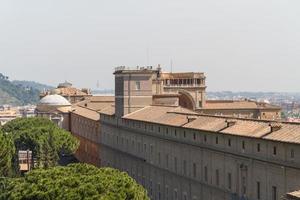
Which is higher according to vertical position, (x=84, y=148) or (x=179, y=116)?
(x=179, y=116)

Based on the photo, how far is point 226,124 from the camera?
55.8 metres

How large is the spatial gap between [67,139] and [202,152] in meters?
57.1

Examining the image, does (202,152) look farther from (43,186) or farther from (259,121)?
(43,186)

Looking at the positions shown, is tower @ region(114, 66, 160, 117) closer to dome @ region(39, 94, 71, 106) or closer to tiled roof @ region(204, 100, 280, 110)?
tiled roof @ region(204, 100, 280, 110)

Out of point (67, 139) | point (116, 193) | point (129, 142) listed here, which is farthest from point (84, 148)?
point (116, 193)

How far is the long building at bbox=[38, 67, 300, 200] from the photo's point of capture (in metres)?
45.7

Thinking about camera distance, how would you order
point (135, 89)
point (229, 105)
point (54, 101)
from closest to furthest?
point (135, 89) < point (229, 105) < point (54, 101)

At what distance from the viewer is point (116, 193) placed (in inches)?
1922

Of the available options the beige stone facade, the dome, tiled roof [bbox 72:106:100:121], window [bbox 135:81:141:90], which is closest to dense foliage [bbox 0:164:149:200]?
the beige stone facade

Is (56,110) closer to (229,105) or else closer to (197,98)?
(197,98)

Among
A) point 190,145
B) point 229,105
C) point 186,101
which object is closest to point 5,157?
point 190,145

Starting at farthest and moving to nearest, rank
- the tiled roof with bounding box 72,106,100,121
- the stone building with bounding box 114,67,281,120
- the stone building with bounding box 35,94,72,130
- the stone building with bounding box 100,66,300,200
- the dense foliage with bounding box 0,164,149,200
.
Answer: the stone building with bounding box 35,94,72,130
the tiled roof with bounding box 72,106,100,121
the stone building with bounding box 114,67,281,120
the dense foliage with bounding box 0,164,149,200
the stone building with bounding box 100,66,300,200

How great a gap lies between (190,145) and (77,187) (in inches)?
577

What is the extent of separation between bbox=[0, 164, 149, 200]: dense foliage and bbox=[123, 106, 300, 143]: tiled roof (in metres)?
8.14
